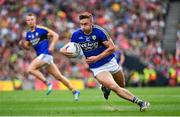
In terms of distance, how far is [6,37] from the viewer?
3309 cm

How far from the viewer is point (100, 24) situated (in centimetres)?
3522

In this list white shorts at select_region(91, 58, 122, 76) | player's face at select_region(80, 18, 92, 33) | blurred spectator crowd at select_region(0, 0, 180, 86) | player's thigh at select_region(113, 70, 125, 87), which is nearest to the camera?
player's face at select_region(80, 18, 92, 33)

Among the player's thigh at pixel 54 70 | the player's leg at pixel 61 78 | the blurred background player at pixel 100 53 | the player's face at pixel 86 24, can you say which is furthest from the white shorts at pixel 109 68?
the player's thigh at pixel 54 70

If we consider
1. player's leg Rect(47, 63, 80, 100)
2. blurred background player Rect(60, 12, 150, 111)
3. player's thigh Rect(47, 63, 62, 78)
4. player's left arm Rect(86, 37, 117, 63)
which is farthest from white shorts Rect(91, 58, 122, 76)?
player's thigh Rect(47, 63, 62, 78)

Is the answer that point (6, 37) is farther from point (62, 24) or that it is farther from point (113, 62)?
point (113, 62)

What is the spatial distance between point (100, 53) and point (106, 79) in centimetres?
65

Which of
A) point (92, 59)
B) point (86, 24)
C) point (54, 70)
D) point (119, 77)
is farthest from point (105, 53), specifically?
point (54, 70)

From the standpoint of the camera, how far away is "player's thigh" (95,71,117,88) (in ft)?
47.2

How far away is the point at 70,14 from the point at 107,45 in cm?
2170

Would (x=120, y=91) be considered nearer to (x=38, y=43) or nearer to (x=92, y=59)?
(x=92, y=59)

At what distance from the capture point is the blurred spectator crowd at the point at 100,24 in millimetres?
32375

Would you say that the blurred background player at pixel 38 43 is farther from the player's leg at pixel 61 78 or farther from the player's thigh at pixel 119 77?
the player's thigh at pixel 119 77

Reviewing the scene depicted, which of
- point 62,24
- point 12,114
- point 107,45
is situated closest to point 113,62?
point 107,45

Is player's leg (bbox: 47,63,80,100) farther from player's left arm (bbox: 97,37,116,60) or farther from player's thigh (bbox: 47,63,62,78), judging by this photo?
player's left arm (bbox: 97,37,116,60)
